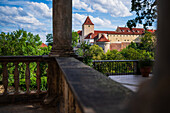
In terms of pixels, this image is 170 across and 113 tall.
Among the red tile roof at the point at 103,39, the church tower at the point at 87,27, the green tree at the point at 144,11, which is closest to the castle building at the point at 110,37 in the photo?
the church tower at the point at 87,27

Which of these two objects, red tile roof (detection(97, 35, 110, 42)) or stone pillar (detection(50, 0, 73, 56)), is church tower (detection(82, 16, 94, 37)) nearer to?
red tile roof (detection(97, 35, 110, 42))

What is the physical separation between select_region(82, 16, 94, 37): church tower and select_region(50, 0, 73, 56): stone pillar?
7486cm

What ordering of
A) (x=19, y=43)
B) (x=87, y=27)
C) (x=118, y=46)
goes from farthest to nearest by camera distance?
(x=87, y=27), (x=118, y=46), (x=19, y=43)

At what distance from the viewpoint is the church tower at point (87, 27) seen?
77.7 m

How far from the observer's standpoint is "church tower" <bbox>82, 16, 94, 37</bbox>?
7769cm

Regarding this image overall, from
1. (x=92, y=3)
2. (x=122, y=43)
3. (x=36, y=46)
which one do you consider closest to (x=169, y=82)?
(x=36, y=46)

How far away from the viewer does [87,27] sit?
7919 centimetres

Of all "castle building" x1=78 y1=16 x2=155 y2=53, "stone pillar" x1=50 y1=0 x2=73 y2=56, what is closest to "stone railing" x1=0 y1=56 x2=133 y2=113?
"stone pillar" x1=50 y1=0 x2=73 y2=56

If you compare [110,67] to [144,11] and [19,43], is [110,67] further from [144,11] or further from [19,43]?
[19,43]

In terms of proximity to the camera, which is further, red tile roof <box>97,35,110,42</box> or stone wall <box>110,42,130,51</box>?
stone wall <box>110,42,130,51</box>

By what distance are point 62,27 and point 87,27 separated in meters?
76.6

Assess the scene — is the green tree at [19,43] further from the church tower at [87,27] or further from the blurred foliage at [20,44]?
the church tower at [87,27]

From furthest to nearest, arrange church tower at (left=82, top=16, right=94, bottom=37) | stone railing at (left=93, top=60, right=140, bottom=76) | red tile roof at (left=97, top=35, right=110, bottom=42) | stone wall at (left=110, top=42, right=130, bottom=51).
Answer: church tower at (left=82, top=16, right=94, bottom=37)
stone wall at (left=110, top=42, right=130, bottom=51)
red tile roof at (left=97, top=35, right=110, bottom=42)
stone railing at (left=93, top=60, right=140, bottom=76)

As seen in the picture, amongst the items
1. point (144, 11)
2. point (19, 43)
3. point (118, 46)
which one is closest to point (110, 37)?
point (118, 46)
